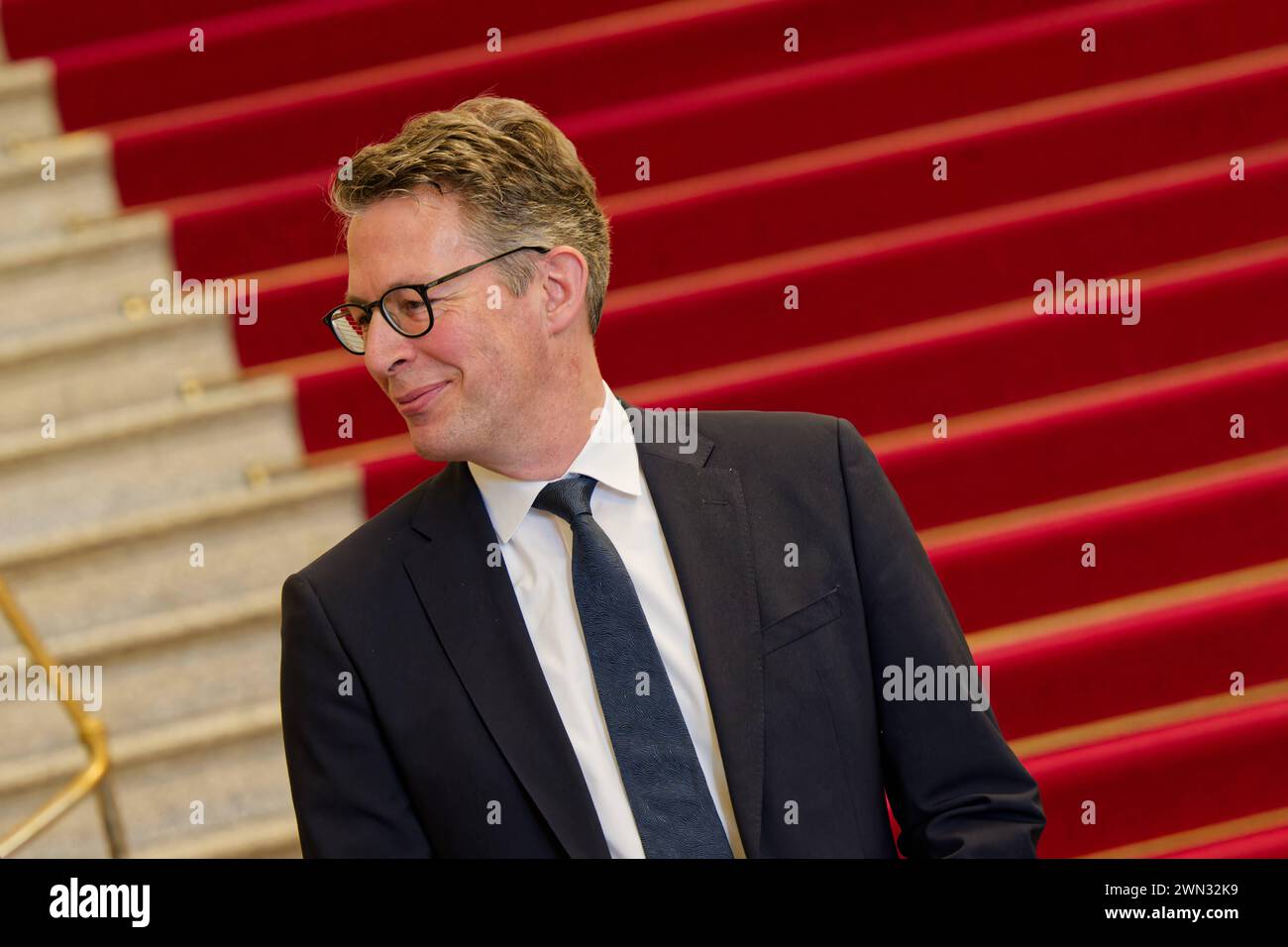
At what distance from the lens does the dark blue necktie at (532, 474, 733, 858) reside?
137cm

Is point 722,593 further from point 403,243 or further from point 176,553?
point 176,553

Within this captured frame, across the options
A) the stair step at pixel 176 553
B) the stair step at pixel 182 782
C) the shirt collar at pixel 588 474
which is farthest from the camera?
the stair step at pixel 176 553

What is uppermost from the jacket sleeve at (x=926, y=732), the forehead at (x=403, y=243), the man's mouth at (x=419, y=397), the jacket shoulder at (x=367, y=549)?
the forehead at (x=403, y=243)

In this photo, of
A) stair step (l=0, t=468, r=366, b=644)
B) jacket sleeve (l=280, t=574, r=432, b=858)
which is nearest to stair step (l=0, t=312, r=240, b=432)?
stair step (l=0, t=468, r=366, b=644)

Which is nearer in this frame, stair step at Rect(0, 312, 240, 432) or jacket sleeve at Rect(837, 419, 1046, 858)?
jacket sleeve at Rect(837, 419, 1046, 858)

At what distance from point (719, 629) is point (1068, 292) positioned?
1714mm

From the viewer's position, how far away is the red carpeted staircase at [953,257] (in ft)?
8.24

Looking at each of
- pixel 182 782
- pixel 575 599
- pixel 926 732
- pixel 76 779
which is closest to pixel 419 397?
pixel 575 599

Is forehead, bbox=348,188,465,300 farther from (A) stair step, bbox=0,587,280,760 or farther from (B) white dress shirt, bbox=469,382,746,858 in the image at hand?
(A) stair step, bbox=0,587,280,760

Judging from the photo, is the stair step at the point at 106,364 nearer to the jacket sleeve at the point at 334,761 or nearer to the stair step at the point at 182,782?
the stair step at the point at 182,782

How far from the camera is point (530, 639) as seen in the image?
1.42m

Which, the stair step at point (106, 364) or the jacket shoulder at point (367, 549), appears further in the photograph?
the stair step at point (106, 364)

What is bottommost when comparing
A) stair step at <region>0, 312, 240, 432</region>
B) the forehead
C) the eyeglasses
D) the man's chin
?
the man's chin

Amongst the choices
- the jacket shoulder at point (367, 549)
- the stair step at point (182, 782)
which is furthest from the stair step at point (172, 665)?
the jacket shoulder at point (367, 549)
